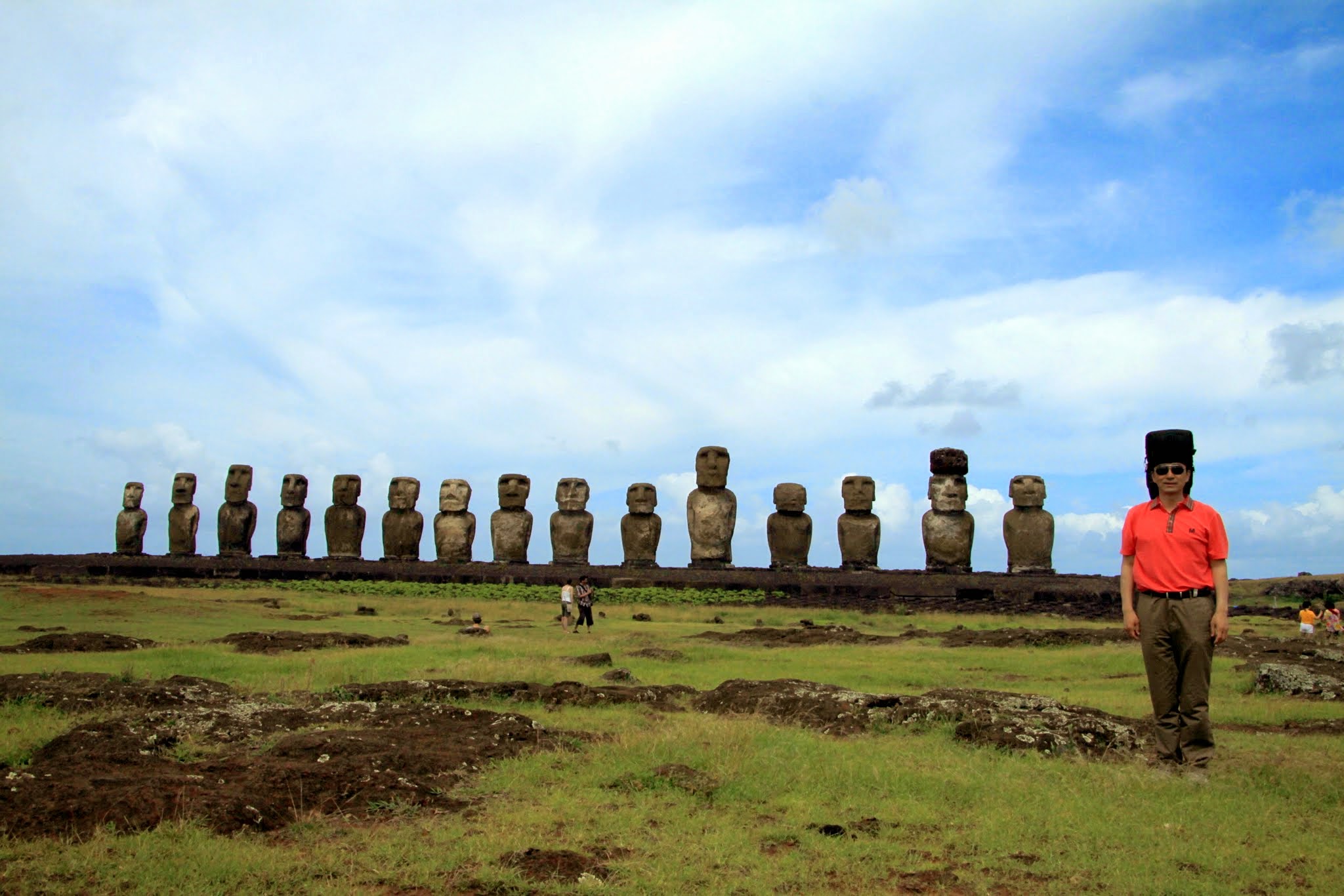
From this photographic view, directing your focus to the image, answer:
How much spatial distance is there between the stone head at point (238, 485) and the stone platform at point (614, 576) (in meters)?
1.88

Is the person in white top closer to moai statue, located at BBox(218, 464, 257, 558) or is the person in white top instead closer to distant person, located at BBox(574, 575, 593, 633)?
distant person, located at BBox(574, 575, 593, 633)

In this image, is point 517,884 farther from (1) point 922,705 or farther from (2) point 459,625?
(2) point 459,625

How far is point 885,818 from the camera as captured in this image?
550cm

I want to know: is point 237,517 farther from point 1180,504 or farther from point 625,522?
point 1180,504

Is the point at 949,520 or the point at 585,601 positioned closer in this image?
the point at 585,601

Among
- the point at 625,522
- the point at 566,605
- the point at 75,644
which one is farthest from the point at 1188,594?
the point at 625,522

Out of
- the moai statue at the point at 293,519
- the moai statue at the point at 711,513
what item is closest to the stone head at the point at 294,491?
the moai statue at the point at 293,519

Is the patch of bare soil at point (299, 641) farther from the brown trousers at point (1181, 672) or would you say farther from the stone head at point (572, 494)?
the stone head at point (572, 494)

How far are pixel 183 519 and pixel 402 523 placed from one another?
7.73 metres

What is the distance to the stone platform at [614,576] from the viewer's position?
24141mm

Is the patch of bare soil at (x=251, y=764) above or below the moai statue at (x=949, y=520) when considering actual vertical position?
below

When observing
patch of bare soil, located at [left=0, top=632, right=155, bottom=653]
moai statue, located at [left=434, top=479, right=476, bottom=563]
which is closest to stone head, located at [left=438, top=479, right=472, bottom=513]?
moai statue, located at [left=434, top=479, right=476, bottom=563]

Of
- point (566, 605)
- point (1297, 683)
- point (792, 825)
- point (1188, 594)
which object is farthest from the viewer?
point (566, 605)

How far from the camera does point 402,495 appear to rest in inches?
1221
